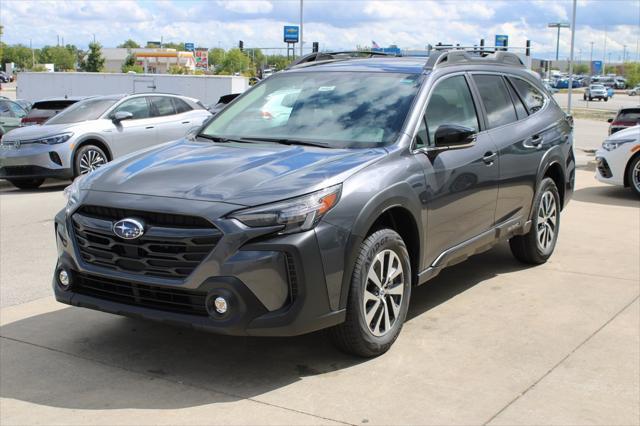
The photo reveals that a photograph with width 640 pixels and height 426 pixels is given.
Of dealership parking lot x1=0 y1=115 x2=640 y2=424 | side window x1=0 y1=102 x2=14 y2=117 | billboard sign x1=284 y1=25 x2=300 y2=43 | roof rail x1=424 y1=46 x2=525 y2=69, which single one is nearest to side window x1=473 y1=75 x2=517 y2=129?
roof rail x1=424 y1=46 x2=525 y2=69

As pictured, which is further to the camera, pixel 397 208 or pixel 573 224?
pixel 573 224

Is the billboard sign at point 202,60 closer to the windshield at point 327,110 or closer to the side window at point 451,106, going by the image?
the windshield at point 327,110

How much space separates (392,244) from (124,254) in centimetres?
159

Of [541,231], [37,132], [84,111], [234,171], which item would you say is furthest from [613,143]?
[37,132]

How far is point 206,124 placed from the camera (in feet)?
19.5

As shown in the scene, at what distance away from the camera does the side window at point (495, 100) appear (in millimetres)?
6268

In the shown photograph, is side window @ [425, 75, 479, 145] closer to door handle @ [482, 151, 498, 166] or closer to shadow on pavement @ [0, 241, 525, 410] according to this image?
door handle @ [482, 151, 498, 166]

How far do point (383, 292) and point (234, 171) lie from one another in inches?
45.9

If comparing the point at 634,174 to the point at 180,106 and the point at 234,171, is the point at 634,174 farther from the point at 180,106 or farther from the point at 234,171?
the point at 234,171

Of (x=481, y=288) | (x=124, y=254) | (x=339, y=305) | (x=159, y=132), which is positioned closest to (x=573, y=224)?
(x=481, y=288)

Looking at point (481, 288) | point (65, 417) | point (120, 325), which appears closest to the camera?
point (65, 417)

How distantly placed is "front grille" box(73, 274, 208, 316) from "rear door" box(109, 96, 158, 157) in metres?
9.81

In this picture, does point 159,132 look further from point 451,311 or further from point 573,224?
point 451,311

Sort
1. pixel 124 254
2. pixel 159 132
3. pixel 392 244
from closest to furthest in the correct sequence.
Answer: pixel 124 254, pixel 392 244, pixel 159 132
